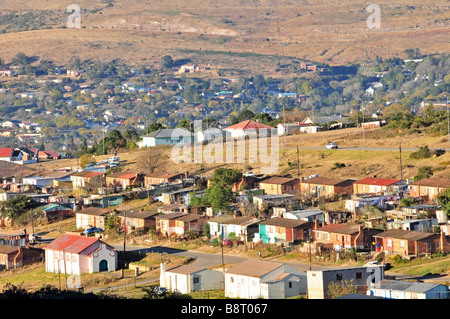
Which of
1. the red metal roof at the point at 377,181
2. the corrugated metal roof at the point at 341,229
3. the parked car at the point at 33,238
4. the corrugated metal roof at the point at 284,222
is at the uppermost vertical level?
the corrugated metal roof at the point at 341,229

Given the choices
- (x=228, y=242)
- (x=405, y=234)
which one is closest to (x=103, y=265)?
(x=228, y=242)

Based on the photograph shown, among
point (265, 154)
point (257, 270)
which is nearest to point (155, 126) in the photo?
point (265, 154)

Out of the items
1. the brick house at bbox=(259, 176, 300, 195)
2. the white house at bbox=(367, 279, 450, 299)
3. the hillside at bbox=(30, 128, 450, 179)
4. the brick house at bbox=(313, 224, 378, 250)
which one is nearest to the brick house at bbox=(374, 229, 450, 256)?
the brick house at bbox=(313, 224, 378, 250)

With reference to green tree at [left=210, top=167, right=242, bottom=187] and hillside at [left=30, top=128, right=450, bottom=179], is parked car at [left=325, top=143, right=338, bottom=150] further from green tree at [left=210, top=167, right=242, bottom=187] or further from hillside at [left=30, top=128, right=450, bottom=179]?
green tree at [left=210, top=167, right=242, bottom=187]

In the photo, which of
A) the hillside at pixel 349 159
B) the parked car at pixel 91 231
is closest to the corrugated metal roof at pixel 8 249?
the parked car at pixel 91 231

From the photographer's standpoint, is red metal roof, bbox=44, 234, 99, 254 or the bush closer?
red metal roof, bbox=44, 234, 99, 254

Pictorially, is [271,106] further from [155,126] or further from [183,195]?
[183,195]

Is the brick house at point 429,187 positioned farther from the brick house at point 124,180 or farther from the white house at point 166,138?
the white house at point 166,138
